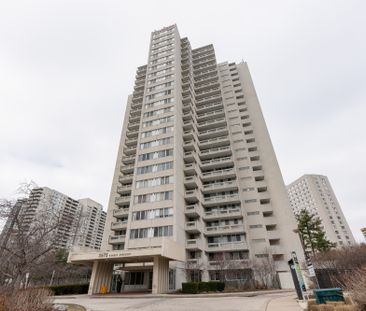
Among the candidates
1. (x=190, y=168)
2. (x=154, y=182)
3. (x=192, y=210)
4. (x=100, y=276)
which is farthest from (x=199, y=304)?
(x=190, y=168)

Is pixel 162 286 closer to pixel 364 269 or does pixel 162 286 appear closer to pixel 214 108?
pixel 364 269

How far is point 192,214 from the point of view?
37344 millimetres

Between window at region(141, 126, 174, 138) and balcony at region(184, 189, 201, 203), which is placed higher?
window at region(141, 126, 174, 138)

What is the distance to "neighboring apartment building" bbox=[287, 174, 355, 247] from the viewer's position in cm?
9781

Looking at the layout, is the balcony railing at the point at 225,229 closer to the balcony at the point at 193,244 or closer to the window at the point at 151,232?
the balcony at the point at 193,244

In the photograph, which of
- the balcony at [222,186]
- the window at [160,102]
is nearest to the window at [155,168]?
the balcony at [222,186]

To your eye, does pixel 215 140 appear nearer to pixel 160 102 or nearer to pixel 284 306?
pixel 160 102

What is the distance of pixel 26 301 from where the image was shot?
7535 millimetres

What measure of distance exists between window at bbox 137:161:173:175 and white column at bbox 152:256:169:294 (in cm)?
1536

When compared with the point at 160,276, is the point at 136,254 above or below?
above

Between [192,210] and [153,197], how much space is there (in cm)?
693

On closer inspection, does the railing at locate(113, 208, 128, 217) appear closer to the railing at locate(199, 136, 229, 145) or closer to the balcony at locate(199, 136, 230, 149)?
the balcony at locate(199, 136, 230, 149)

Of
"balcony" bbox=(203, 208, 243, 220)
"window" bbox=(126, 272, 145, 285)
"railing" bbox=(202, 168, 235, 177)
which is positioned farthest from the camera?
"railing" bbox=(202, 168, 235, 177)

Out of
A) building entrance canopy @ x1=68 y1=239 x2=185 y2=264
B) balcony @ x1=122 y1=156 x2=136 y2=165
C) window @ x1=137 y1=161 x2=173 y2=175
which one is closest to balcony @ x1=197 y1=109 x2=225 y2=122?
balcony @ x1=122 y1=156 x2=136 y2=165
